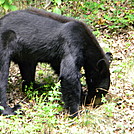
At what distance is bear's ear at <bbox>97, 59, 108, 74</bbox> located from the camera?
5.86 metres

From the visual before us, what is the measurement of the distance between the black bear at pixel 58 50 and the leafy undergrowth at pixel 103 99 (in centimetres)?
36

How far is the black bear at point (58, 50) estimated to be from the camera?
5559 millimetres

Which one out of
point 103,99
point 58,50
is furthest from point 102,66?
point 58,50

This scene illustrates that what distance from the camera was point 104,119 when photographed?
5109 millimetres


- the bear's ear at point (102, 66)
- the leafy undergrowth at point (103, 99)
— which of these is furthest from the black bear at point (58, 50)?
the leafy undergrowth at point (103, 99)

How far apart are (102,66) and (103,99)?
2.68 ft

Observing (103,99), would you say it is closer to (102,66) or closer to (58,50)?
(102,66)

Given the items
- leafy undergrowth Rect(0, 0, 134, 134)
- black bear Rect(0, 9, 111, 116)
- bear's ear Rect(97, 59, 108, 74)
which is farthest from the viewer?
bear's ear Rect(97, 59, 108, 74)

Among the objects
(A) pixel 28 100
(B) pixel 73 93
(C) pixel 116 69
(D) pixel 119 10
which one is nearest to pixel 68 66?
(B) pixel 73 93

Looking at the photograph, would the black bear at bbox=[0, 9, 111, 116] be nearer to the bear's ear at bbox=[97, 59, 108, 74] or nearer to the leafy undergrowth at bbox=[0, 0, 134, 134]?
the bear's ear at bbox=[97, 59, 108, 74]

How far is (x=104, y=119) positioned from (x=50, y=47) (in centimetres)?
174

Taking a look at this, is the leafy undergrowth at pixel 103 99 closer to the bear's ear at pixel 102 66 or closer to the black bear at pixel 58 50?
the black bear at pixel 58 50

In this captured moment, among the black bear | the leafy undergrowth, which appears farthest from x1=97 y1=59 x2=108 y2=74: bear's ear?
the leafy undergrowth

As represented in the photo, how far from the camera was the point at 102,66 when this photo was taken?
19.3ft
